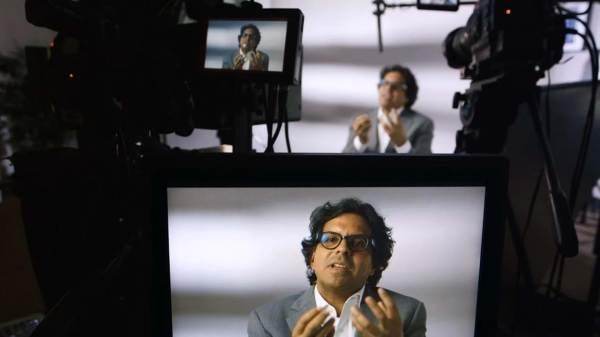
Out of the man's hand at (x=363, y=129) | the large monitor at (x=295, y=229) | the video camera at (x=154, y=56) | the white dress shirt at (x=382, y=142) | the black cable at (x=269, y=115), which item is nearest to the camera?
the large monitor at (x=295, y=229)

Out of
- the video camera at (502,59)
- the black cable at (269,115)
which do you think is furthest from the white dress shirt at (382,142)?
the black cable at (269,115)

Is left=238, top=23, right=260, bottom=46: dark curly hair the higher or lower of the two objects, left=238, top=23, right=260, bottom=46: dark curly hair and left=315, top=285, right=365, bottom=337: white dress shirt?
the higher

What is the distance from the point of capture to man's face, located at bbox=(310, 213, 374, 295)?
0.47 meters

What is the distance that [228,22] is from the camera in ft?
2.08

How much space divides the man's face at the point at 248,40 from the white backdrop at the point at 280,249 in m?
0.31

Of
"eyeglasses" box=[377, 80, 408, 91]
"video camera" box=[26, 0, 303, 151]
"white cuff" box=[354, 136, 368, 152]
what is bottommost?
"white cuff" box=[354, 136, 368, 152]

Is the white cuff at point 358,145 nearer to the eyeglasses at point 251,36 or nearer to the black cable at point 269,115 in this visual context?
the black cable at point 269,115

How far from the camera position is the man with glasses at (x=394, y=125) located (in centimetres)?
186

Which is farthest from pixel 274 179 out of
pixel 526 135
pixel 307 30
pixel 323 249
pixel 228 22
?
pixel 307 30

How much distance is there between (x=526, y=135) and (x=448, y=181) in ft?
3.37

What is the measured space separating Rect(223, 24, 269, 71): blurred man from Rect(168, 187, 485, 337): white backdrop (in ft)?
0.93

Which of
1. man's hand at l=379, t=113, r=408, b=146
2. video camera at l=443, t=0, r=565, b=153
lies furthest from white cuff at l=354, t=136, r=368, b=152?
video camera at l=443, t=0, r=565, b=153

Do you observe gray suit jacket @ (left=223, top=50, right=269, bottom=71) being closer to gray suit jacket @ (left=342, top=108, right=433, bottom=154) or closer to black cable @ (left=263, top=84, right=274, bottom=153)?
black cable @ (left=263, top=84, right=274, bottom=153)

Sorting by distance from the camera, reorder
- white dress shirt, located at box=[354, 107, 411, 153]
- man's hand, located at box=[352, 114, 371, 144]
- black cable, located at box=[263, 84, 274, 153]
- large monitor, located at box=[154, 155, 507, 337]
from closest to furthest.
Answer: large monitor, located at box=[154, 155, 507, 337] < black cable, located at box=[263, 84, 274, 153] < white dress shirt, located at box=[354, 107, 411, 153] < man's hand, located at box=[352, 114, 371, 144]
